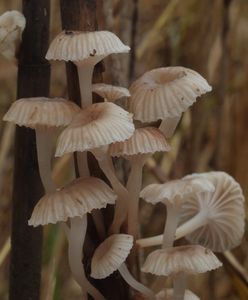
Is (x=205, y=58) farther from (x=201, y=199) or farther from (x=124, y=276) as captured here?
(x=124, y=276)

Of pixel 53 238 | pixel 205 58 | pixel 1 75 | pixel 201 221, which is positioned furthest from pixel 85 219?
pixel 1 75

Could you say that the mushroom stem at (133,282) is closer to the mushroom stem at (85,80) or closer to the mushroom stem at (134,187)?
the mushroom stem at (134,187)

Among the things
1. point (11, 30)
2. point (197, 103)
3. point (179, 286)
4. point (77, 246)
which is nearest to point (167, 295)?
point (179, 286)

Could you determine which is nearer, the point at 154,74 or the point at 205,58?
the point at 154,74

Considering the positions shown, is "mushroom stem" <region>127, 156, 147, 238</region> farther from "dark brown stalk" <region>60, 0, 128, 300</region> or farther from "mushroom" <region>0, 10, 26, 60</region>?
"mushroom" <region>0, 10, 26, 60</region>

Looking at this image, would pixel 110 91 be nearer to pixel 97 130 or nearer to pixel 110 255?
pixel 97 130

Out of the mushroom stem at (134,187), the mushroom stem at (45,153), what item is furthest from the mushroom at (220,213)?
the mushroom stem at (45,153)
